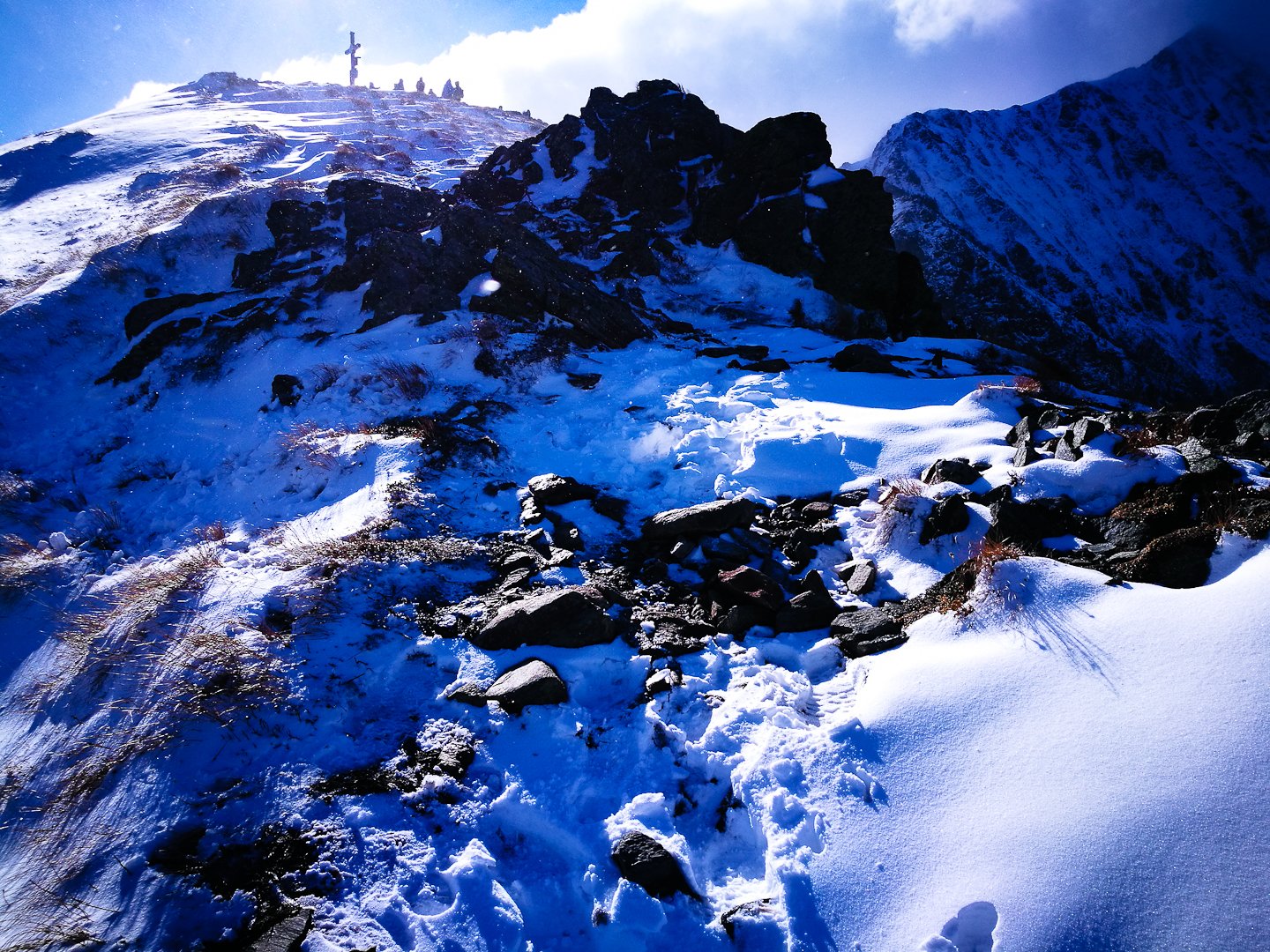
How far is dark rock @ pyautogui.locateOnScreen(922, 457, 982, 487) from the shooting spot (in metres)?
7.17

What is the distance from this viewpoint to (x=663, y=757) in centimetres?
443

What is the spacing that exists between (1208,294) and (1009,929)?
135 meters

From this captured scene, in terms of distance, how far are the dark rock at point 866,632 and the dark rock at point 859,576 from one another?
1.65 ft

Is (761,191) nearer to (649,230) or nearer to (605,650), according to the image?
(649,230)

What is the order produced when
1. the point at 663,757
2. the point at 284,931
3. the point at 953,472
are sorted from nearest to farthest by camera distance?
the point at 284,931 < the point at 663,757 < the point at 953,472

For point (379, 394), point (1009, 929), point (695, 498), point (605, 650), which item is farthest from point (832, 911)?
point (379, 394)

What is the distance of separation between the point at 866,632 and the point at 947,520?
2.10 m

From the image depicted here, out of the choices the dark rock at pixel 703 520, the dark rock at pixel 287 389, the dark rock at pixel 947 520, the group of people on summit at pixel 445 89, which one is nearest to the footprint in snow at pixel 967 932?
the dark rock at pixel 947 520

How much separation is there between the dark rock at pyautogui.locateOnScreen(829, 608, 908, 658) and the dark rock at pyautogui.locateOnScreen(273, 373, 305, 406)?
1275cm

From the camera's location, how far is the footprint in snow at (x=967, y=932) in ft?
9.29

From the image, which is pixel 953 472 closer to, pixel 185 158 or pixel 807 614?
pixel 807 614

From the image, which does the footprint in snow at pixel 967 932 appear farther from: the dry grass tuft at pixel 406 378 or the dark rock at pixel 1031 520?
the dry grass tuft at pixel 406 378

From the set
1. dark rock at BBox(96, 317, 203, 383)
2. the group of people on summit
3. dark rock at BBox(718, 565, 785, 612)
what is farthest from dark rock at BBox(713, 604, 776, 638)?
the group of people on summit

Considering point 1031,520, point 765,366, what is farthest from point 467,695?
point 765,366
